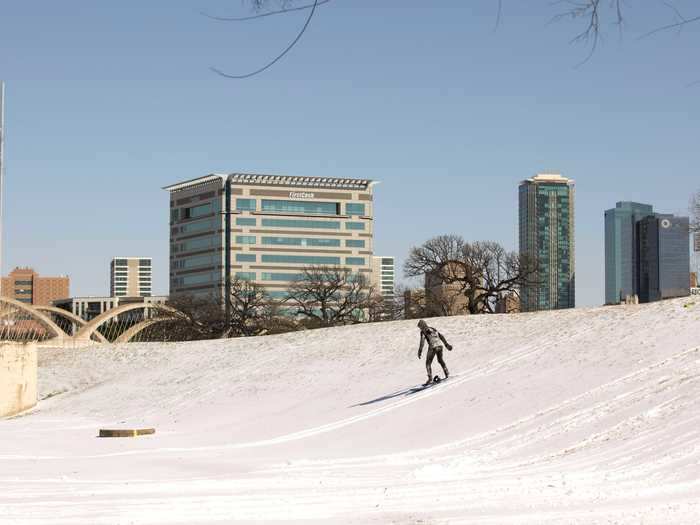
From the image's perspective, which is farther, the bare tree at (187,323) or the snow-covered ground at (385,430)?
the bare tree at (187,323)

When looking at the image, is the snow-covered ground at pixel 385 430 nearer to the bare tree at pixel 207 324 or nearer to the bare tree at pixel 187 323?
the bare tree at pixel 187 323

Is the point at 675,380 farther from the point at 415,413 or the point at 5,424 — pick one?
the point at 5,424

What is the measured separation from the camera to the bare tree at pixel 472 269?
86.1 m

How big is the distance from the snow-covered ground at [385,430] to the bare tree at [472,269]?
38166mm

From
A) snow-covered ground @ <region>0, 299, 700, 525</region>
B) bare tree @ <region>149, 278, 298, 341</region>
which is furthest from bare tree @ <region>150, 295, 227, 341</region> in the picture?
snow-covered ground @ <region>0, 299, 700, 525</region>

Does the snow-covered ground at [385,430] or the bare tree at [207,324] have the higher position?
the bare tree at [207,324]

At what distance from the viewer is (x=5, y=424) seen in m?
39.2

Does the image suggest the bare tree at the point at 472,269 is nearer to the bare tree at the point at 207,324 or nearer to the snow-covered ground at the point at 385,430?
the bare tree at the point at 207,324

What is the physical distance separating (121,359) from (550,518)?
136ft

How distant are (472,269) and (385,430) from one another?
2459 inches

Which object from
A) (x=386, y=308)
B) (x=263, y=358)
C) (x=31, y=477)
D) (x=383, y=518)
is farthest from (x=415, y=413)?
(x=386, y=308)

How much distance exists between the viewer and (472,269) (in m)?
88.3

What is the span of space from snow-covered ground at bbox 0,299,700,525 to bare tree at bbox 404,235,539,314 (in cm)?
3817

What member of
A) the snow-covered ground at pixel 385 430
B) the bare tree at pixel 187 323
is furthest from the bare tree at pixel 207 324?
the snow-covered ground at pixel 385 430
